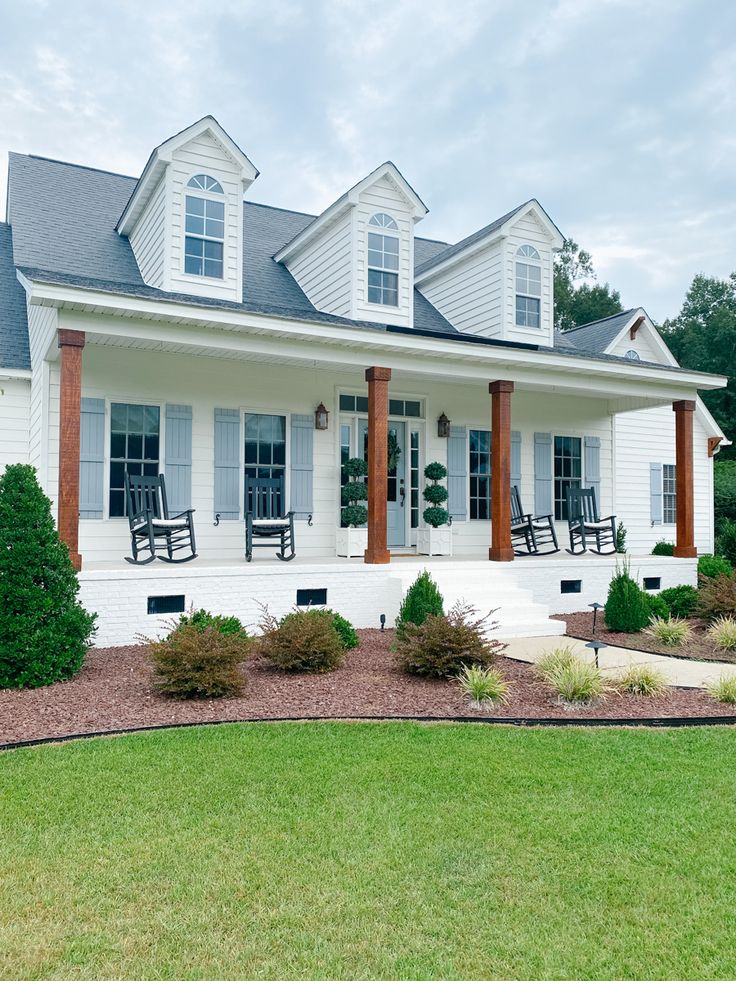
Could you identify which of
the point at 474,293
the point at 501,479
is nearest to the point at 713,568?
the point at 501,479

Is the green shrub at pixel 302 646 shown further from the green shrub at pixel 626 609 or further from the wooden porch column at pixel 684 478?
the wooden porch column at pixel 684 478

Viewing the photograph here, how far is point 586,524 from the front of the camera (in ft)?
40.1

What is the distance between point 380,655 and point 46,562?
10.6 ft

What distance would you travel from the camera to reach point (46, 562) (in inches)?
238

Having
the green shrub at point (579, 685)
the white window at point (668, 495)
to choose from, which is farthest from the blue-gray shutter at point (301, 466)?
the white window at point (668, 495)

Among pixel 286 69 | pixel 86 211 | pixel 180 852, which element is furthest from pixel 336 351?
pixel 286 69

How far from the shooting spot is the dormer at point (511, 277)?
36.7 feet

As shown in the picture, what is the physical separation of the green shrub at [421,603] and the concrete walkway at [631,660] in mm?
890

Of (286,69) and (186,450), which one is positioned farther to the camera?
(286,69)

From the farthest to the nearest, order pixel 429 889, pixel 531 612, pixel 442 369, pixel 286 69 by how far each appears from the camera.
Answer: pixel 286 69, pixel 442 369, pixel 531 612, pixel 429 889

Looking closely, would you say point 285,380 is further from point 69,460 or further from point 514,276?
point 514,276

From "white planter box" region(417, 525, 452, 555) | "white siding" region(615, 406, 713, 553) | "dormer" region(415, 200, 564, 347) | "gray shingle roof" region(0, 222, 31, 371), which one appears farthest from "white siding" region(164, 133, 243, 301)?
"white siding" region(615, 406, 713, 553)

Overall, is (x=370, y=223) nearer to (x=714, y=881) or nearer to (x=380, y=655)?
(x=380, y=655)

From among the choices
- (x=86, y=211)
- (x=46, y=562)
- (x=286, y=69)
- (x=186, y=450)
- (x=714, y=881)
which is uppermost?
(x=286, y=69)
